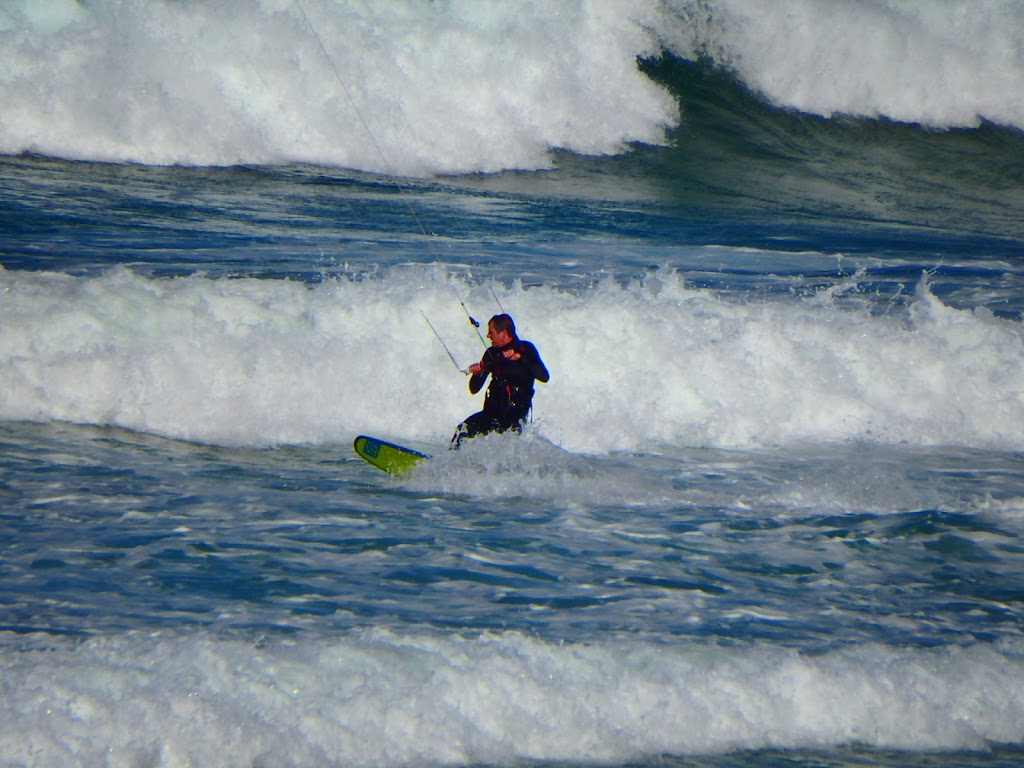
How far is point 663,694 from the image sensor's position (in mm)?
4387

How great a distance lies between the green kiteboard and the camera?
24.8ft

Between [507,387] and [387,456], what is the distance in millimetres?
948

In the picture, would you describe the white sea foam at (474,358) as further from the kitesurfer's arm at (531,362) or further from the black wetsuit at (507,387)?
the kitesurfer's arm at (531,362)

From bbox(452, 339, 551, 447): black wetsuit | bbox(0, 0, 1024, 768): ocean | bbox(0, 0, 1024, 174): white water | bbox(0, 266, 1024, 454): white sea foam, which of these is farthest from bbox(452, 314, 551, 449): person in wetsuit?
bbox(0, 0, 1024, 174): white water

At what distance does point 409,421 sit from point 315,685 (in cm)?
541

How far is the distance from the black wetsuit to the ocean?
178mm

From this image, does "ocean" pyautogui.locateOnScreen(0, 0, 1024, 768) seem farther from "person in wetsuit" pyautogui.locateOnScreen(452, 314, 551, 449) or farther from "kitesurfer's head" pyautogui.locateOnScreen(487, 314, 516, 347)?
"kitesurfer's head" pyautogui.locateOnScreen(487, 314, 516, 347)

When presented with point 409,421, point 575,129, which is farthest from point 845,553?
point 575,129

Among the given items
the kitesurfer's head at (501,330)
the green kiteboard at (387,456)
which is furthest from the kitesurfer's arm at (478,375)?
the green kiteboard at (387,456)

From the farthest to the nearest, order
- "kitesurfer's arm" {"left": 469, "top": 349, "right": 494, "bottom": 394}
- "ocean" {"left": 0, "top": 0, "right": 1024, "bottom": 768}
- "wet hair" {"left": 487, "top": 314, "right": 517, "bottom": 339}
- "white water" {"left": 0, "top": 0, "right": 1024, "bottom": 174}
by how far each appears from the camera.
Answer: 1. "white water" {"left": 0, "top": 0, "right": 1024, "bottom": 174}
2. "wet hair" {"left": 487, "top": 314, "right": 517, "bottom": 339}
3. "kitesurfer's arm" {"left": 469, "top": 349, "right": 494, "bottom": 394}
4. "ocean" {"left": 0, "top": 0, "right": 1024, "bottom": 768}

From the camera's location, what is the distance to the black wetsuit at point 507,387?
769 centimetres

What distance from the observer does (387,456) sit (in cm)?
763

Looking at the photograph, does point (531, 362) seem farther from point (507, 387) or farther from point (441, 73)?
point (441, 73)

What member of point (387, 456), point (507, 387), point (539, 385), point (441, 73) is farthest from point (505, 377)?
point (441, 73)
